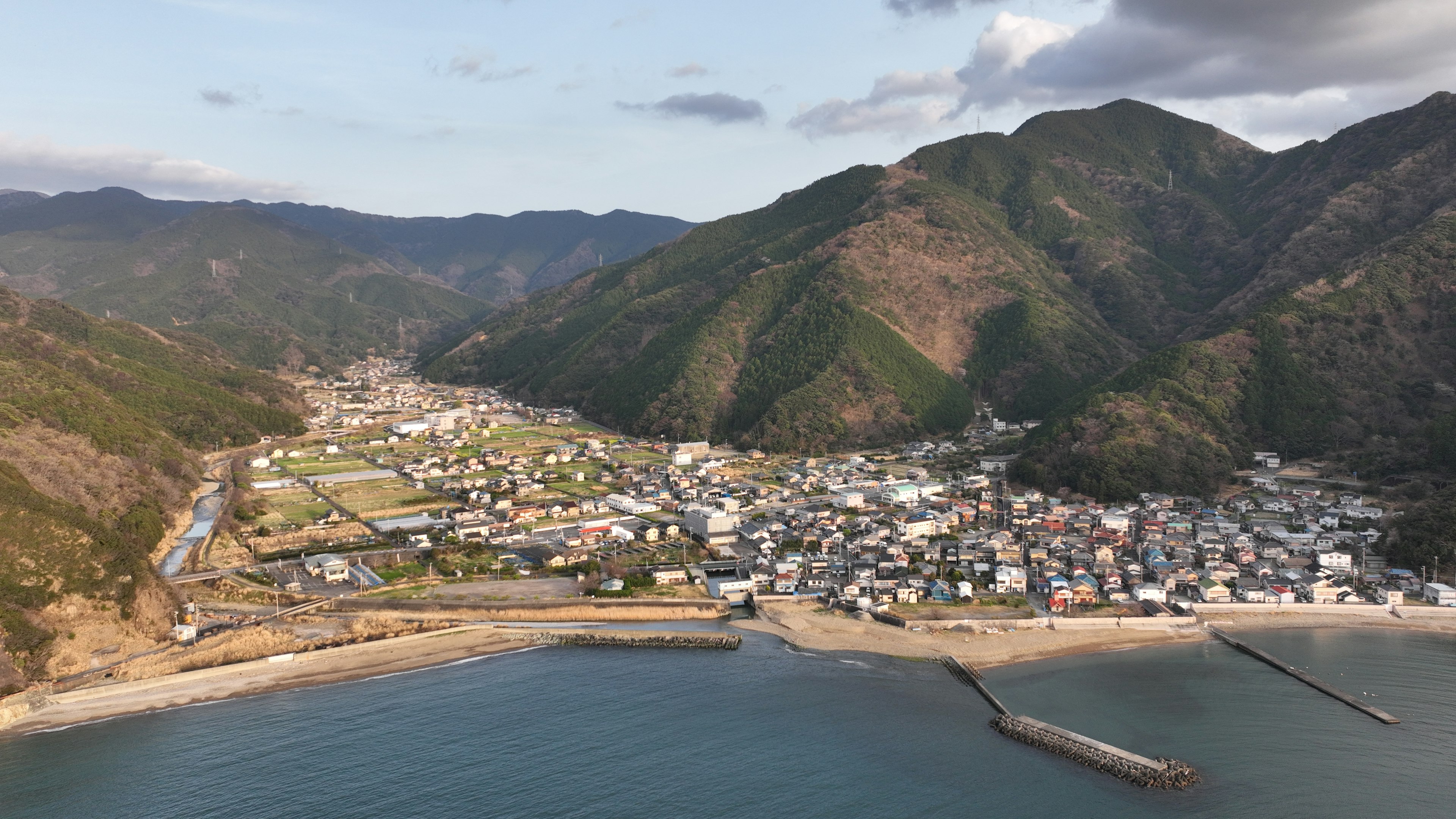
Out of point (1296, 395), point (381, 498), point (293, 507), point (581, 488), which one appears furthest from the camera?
point (1296, 395)

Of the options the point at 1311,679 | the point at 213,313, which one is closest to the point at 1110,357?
the point at 1311,679

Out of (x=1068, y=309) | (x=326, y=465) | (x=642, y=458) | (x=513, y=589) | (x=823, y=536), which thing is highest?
(x=1068, y=309)

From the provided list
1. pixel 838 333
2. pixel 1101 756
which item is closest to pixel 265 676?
pixel 1101 756

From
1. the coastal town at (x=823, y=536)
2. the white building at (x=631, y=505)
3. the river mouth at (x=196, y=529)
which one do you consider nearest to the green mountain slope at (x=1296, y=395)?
the coastal town at (x=823, y=536)

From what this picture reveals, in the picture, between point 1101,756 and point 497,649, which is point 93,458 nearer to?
point 497,649

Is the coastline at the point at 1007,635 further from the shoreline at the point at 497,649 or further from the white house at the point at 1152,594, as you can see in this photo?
the white house at the point at 1152,594

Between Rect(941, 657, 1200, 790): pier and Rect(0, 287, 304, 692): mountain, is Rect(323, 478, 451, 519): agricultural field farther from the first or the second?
Rect(941, 657, 1200, 790): pier

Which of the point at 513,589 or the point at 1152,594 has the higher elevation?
the point at 1152,594
